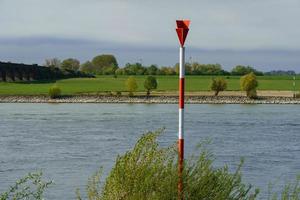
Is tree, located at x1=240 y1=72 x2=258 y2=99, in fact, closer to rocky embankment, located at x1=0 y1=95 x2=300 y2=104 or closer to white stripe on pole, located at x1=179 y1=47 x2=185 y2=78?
rocky embankment, located at x1=0 y1=95 x2=300 y2=104

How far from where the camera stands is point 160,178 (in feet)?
34.4

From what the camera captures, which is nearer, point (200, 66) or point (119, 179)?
point (119, 179)

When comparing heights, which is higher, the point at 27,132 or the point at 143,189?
the point at 143,189

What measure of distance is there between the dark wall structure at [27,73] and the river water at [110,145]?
63373 mm

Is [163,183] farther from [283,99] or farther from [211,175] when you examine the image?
[283,99]

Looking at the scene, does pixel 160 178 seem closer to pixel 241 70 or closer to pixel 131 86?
pixel 131 86

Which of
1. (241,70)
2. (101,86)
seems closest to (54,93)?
(101,86)

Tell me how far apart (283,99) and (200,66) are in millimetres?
65644

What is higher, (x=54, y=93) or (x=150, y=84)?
(x=150, y=84)

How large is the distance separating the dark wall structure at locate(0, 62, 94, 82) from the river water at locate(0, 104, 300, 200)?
63373 mm

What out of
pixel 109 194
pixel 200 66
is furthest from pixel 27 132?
pixel 200 66

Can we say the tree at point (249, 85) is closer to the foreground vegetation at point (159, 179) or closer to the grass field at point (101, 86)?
the grass field at point (101, 86)

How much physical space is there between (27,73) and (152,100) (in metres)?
42.0

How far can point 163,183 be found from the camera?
10242 millimetres
